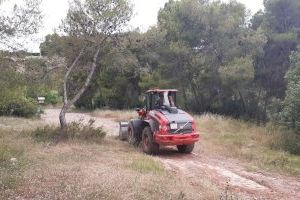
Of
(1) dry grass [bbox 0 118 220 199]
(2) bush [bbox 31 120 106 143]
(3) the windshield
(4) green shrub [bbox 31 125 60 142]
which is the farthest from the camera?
(2) bush [bbox 31 120 106 143]

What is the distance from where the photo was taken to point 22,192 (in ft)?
26.6

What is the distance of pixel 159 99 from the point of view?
A: 15.8 metres

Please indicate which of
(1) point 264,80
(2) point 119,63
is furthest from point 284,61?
(2) point 119,63

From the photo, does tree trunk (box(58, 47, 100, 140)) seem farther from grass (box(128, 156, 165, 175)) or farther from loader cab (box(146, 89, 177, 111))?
grass (box(128, 156, 165, 175))

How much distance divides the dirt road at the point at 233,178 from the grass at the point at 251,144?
3.46 ft

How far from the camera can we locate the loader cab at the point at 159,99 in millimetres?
15656

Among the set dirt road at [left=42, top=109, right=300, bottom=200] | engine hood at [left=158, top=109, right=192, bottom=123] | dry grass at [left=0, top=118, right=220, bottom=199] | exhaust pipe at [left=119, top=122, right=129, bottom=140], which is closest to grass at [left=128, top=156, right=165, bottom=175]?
dry grass at [left=0, top=118, right=220, bottom=199]

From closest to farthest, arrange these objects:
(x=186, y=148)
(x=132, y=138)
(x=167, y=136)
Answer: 1. (x=167, y=136)
2. (x=186, y=148)
3. (x=132, y=138)

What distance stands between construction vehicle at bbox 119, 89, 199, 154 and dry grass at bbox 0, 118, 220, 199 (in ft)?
4.81

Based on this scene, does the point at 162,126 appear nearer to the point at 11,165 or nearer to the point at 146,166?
→ the point at 146,166

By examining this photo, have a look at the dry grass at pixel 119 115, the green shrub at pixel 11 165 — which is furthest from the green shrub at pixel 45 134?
the dry grass at pixel 119 115

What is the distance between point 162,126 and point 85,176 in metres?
5.18

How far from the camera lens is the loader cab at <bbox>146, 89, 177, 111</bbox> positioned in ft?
51.4

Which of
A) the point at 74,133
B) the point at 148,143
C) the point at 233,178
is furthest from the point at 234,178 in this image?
Answer: the point at 74,133
